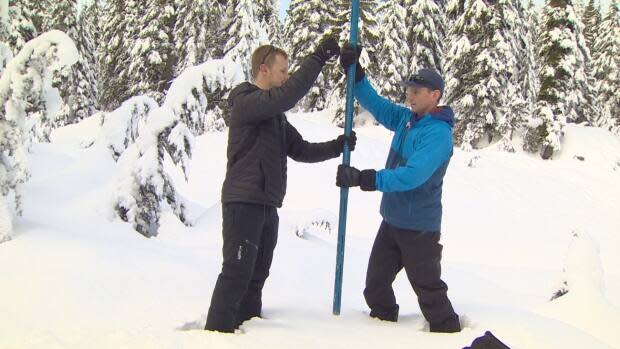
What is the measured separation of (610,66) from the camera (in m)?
38.1

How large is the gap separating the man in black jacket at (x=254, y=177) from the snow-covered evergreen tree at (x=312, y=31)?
90.2 feet

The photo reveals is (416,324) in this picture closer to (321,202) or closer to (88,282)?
(88,282)

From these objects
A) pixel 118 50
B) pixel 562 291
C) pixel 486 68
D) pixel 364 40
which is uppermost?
pixel 364 40

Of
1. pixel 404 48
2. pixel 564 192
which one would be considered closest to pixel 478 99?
pixel 404 48

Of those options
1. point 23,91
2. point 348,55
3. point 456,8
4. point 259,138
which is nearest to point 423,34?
point 456,8

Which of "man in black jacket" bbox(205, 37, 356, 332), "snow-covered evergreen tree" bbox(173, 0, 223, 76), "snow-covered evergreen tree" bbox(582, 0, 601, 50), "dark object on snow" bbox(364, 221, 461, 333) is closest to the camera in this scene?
"man in black jacket" bbox(205, 37, 356, 332)

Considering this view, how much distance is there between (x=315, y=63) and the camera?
3.55 metres

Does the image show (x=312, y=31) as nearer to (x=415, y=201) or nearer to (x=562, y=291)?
(x=562, y=291)

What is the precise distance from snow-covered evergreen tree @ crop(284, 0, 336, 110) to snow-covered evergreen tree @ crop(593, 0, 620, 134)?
2236cm

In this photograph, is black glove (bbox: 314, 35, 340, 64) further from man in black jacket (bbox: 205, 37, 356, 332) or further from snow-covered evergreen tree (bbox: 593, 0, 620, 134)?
snow-covered evergreen tree (bbox: 593, 0, 620, 134)

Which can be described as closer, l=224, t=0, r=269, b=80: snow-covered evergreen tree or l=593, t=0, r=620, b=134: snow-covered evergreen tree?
l=224, t=0, r=269, b=80: snow-covered evergreen tree

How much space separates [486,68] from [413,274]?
22.0 m

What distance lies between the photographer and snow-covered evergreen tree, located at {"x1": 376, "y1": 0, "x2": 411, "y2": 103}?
2762cm

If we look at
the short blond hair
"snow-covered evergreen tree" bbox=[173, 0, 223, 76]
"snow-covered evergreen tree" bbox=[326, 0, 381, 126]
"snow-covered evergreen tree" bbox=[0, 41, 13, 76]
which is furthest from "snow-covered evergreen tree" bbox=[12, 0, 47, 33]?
the short blond hair
